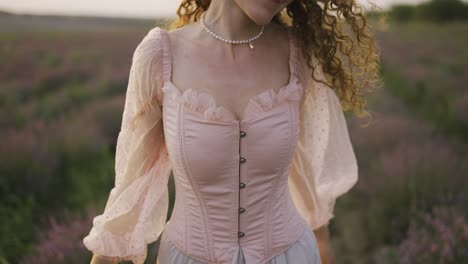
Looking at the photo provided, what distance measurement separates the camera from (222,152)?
1.26 metres

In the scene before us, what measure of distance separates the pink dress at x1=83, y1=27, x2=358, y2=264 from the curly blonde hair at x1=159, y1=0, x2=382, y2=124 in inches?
2.7

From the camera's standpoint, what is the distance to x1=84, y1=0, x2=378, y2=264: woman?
1.27 m

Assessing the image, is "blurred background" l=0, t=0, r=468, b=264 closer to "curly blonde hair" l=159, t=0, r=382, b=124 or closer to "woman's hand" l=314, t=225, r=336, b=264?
"curly blonde hair" l=159, t=0, r=382, b=124

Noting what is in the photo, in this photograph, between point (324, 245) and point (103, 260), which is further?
point (324, 245)

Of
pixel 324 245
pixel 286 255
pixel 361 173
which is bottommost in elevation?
pixel 361 173

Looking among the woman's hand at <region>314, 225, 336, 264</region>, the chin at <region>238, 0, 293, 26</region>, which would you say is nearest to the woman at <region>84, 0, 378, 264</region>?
the chin at <region>238, 0, 293, 26</region>

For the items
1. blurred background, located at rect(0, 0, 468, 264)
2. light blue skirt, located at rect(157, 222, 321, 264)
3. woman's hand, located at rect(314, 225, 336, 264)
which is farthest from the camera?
blurred background, located at rect(0, 0, 468, 264)

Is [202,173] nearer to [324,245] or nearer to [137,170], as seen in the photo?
[137,170]

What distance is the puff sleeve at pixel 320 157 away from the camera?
1.54 metres

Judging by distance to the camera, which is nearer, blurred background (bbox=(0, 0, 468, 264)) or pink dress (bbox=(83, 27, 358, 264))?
pink dress (bbox=(83, 27, 358, 264))

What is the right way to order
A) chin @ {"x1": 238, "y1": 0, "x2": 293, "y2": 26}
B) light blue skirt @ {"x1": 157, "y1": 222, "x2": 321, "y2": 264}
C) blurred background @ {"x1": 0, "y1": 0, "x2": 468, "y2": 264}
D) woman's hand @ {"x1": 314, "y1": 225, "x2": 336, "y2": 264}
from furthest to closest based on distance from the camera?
blurred background @ {"x1": 0, "y1": 0, "x2": 468, "y2": 264} < woman's hand @ {"x1": 314, "y1": 225, "x2": 336, "y2": 264} < light blue skirt @ {"x1": 157, "y1": 222, "x2": 321, "y2": 264} < chin @ {"x1": 238, "y1": 0, "x2": 293, "y2": 26}

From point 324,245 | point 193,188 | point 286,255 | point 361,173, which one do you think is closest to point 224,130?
point 193,188

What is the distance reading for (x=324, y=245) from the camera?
65.3 inches

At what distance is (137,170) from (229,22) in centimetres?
53
